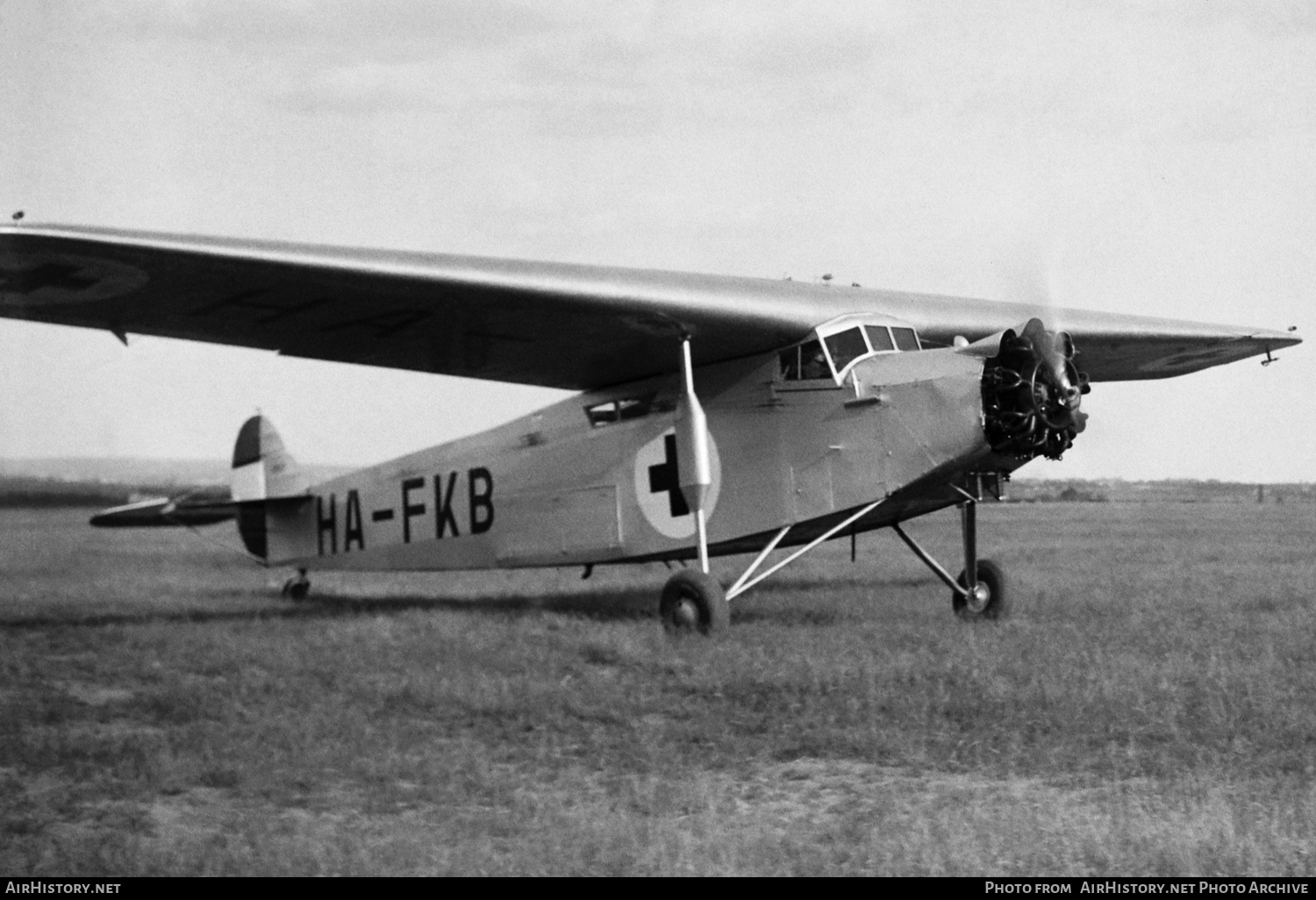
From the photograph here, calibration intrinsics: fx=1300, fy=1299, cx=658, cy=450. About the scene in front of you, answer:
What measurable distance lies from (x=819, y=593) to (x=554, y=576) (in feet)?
19.0

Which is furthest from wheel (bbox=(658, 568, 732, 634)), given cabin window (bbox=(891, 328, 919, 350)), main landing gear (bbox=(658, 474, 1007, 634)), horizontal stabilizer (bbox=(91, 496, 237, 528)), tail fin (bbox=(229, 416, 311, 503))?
tail fin (bbox=(229, 416, 311, 503))

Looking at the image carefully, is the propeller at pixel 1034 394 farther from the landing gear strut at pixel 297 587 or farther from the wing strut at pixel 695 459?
the landing gear strut at pixel 297 587

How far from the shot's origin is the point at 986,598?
12203 mm

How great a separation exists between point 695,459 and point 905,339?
2.28 meters

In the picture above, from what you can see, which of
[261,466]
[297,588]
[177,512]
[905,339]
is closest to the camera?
[905,339]

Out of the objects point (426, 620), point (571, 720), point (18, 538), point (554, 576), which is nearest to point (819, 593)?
point (426, 620)

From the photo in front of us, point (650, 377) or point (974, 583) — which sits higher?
point (650, 377)

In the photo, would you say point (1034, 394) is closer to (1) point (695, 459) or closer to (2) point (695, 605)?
(1) point (695, 459)

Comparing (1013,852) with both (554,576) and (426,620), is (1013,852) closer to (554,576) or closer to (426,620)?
(426,620)

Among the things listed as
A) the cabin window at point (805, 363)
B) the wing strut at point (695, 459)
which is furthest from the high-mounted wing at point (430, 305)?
the wing strut at point (695, 459)

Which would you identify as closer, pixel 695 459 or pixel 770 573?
pixel 695 459

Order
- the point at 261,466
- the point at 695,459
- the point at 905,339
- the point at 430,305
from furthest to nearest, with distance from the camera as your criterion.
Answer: the point at 261,466 → the point at 905,339 → the point at 695,459 → the point at 430,305

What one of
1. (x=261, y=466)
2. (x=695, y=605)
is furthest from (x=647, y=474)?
(x=261, y=466)

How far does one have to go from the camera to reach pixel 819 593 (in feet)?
47.9
